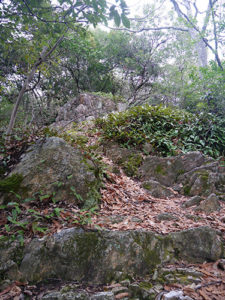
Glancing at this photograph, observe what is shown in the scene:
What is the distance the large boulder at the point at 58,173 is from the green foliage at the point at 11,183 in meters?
0.07

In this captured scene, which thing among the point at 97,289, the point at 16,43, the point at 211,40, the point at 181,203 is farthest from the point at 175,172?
the point at 211,40

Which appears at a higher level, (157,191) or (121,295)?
(157,191)

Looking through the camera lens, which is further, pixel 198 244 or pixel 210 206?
pixel 210 206

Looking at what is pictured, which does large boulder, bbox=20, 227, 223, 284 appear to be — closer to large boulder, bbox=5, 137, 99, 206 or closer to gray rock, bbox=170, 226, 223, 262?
gray rock, bbox=170, 226, 223, 262

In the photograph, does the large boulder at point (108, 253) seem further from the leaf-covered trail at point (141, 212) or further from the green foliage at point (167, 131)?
the green foliage at point (167, 131)

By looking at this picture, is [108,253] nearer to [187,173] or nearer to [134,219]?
[134,219]

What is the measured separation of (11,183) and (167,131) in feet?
18.0

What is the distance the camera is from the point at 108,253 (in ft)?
7.06

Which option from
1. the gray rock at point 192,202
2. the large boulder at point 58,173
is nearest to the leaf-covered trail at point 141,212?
the gray rock at point 192,202

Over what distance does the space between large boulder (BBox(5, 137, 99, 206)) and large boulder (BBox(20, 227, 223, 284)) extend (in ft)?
2.87

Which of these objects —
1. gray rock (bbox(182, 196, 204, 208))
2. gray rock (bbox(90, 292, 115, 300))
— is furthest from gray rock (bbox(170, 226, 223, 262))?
gray rock (bbox(182, 196, 204, 208))

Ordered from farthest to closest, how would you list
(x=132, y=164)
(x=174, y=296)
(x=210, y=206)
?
(x=132, y=164) → (x=210, y=206) → (x=174, y=296)

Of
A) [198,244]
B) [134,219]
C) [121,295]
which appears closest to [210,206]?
[198,244]

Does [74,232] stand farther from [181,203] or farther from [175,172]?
[175,172]
